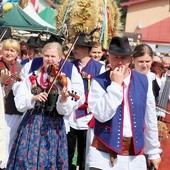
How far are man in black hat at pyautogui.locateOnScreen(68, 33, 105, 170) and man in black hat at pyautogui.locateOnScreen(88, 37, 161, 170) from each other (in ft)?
5.61

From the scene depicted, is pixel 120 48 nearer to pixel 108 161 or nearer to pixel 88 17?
pixel 108 161

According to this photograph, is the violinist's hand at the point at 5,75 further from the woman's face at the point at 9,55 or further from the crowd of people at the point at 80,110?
the woman's face at the point at 9,55

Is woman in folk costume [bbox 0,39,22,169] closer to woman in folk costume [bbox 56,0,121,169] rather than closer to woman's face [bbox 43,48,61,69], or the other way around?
woman's face [bbox 43,48,61,69]

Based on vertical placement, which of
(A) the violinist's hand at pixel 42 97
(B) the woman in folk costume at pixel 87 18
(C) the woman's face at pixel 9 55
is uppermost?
(B) the woman in folk costume at pixel 87 18

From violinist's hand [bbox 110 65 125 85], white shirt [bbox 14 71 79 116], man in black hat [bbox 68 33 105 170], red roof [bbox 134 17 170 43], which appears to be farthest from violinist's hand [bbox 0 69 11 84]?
red roof [bbox 134 17 170 43]

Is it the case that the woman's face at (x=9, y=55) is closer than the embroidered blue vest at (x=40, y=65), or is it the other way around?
the embroidered blue vest at (x=40, y=65)

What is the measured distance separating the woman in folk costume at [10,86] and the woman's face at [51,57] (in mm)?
504

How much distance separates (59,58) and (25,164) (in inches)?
41.3

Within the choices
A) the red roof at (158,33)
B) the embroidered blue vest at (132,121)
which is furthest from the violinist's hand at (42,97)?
the red roof at (158,33)

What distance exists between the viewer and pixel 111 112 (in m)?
3.66

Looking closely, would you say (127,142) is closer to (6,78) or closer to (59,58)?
(59,58)

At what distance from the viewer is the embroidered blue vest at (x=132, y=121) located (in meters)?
3.82

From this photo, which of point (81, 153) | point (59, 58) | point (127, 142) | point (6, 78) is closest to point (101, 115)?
point (127, 142)

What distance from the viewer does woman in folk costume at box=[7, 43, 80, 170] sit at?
4.44m
